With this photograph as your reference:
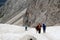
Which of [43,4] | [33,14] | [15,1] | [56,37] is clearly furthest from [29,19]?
[15,1]

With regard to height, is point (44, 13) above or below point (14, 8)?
below

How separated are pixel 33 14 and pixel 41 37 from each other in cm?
1754

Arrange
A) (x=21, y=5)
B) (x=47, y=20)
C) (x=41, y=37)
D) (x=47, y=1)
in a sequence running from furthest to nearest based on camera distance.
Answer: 1. (x=21, y=5)
2. (x=47, y=1)
3. (x=47, y=20)
4. (x=41, y=37)

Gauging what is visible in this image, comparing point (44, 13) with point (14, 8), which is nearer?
point (44, 13)

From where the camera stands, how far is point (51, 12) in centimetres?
2919

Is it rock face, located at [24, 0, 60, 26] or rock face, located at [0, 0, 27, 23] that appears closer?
rock face, located at [24, 0, 60, 26]

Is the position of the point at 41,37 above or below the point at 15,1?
below

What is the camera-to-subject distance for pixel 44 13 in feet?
98.0

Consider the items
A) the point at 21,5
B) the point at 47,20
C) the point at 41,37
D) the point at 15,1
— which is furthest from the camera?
the point at 15,1

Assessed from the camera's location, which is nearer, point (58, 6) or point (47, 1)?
point (58, 6)

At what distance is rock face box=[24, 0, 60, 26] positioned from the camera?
91.7 feet

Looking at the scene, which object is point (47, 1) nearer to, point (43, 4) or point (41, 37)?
point (43, 4)

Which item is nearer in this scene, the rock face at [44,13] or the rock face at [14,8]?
the rock face at [44,13]

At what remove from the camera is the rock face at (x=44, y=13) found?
27941mm
